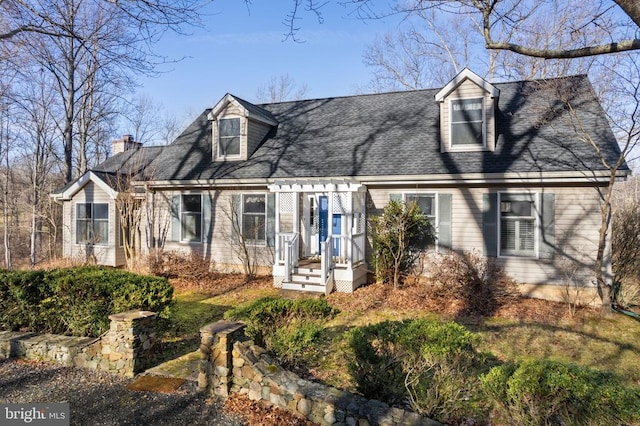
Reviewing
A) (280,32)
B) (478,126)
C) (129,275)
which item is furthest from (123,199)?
(478,126)

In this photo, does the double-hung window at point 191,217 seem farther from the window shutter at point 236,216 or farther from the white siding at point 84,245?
the white siding at point 84,245

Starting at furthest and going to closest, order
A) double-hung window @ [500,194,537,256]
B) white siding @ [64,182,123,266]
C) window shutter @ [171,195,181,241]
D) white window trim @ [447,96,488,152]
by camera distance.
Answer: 1. white siding @ [64,182,123,266]
2. window shutter @ [171,195,181,241]
3. white window trim @ [447,96,488,152]
4. double-hung window @ [500,194,537,256]

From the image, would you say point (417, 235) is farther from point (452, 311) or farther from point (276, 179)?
point (276, 179)

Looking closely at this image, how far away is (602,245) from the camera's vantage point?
8.62 m

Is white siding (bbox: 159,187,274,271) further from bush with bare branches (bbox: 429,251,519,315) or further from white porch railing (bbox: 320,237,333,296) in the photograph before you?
bush with bare branches (bbox: 429,251,519,315)

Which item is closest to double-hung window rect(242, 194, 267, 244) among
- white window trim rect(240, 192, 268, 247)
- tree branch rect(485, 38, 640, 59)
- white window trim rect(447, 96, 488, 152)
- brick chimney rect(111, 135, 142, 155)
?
white window trim rect(240, 192, 268, 247)

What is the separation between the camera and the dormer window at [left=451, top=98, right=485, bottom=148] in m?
11.0

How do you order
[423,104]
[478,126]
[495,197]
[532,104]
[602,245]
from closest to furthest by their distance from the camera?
[602,245] < [495,197] < [478,126] < [532,104] < [423,104]

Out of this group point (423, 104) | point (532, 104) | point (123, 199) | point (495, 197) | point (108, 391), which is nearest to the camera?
point (108, 391)

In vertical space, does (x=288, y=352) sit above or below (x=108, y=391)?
above

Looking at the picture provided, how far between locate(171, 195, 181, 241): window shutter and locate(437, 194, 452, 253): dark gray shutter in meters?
8.69

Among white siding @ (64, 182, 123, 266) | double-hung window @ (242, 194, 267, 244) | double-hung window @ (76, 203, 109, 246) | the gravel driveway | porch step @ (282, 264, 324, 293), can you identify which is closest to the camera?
the gravel driveway

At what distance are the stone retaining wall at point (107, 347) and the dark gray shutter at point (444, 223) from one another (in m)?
7.64

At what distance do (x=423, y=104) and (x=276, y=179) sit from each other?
587cm
